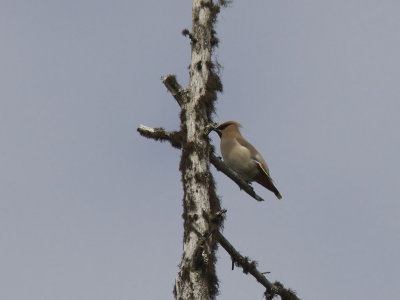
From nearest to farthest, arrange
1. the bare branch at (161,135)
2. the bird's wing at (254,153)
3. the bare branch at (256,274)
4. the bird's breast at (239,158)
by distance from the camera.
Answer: the bare branch at (256,274) < the bare branch at (161,135) < the bird's breast at (239,158) < the bird's wing at (254,153)

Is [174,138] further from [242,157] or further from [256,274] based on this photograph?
[242,157]

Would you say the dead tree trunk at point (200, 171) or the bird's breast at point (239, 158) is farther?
the bird's breast at point (239, 158)

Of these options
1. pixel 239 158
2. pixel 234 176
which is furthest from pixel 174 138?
pixel 239 158

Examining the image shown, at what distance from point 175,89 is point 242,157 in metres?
1.71

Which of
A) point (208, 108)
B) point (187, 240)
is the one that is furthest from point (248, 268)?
point (208, 108)

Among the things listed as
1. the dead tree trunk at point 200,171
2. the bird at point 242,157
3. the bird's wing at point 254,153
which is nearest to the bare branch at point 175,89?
the dead tree trunk at point 200,171

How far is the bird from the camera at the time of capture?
28.0 feet

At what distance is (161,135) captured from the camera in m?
7.11

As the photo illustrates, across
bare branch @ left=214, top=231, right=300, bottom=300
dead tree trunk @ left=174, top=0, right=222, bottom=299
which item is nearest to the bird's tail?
dead tree trunk @ left=174, top=0, right=222, bottom=299

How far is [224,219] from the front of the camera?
6.58 meters

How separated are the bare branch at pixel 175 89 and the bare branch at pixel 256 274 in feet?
4.98

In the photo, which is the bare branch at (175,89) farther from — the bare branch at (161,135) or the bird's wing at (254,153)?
the bird's wing at (254,153)

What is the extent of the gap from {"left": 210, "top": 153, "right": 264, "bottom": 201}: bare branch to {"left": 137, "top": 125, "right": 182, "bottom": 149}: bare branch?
0.46 meters

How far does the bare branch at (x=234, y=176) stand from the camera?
7.33 m
